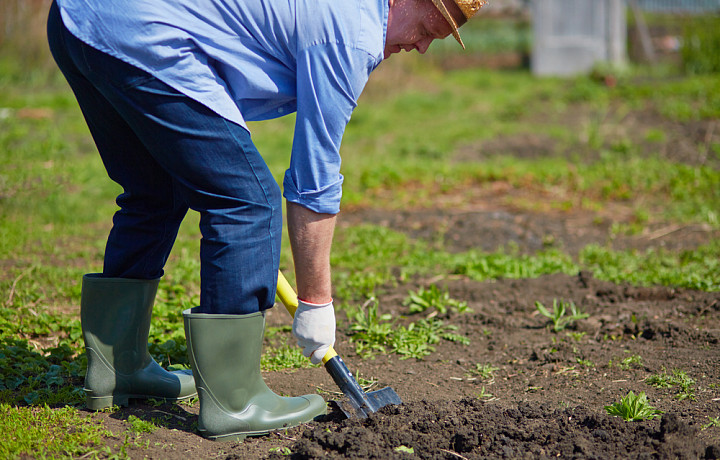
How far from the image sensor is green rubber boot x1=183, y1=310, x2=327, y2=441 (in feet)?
7.06

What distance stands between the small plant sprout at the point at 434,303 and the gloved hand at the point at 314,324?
1.24m

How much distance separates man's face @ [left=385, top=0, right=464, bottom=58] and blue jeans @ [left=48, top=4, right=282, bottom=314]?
0.53 metres

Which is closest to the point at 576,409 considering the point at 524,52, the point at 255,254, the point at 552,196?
the point at 255,254

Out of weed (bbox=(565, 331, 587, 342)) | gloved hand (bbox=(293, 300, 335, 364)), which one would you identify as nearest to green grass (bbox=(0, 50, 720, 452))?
weed (bbox=(565, 331, 587, 342))

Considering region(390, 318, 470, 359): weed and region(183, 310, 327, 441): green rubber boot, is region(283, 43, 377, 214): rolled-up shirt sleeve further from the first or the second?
region(390, 318, 470, 359): weed

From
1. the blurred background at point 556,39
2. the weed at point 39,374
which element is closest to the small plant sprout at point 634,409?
the weed at point 39,374

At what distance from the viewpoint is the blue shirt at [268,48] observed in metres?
1.91

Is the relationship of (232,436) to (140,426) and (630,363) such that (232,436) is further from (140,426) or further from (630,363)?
(630,363)

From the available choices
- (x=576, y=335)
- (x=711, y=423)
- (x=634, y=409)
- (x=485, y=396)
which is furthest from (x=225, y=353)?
(x=576, y=335)

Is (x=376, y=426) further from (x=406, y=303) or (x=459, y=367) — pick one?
(x=406, y=303)

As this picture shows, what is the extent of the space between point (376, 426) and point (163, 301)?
1.68 metres

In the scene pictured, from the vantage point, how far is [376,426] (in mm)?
2240

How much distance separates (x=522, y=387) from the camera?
2.76 m

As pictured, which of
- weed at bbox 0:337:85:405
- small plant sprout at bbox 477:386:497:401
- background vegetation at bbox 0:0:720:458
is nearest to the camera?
weed at bbox 0:337:85:405
